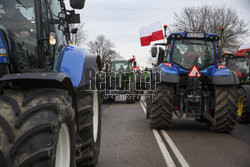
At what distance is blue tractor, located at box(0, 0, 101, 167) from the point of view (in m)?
2.04

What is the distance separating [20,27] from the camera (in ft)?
10.4

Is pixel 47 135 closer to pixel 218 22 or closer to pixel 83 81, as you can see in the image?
pixel 83 81

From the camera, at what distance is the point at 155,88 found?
8.23 meters

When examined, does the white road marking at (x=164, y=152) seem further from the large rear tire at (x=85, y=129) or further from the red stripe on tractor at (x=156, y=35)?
the red stripe on tractor at (x=156, y=35)

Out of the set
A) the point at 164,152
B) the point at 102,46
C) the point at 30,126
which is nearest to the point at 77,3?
the point at 30,126

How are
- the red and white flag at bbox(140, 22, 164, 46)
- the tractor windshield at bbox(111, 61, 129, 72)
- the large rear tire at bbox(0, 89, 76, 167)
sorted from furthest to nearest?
1. the tractor windshield at bbox(111, 61, 129, 72)
2. the red and white flag at bbox(140, 22, 164, 46)
3. the large rear tire at bbox(0, 89, 76, 167)

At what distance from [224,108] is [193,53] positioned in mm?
2015

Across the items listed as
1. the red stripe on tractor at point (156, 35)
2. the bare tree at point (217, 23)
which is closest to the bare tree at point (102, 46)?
the bare tree at point (217, 23)

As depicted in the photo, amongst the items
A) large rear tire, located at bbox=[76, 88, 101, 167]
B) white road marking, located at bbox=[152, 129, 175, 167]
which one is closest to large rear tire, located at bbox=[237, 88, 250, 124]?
white road marking, located at bbox=[152, 129, 175, 167]

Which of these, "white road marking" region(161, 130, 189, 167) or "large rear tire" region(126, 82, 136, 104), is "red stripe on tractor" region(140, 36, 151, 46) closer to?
"large rear tire" region(126, 82, 136, 104)

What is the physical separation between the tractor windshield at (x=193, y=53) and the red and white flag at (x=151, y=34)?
5.45 m

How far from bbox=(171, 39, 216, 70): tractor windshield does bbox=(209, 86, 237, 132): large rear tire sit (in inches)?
48.9

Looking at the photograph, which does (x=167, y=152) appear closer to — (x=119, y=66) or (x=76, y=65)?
(x=76, y=65)

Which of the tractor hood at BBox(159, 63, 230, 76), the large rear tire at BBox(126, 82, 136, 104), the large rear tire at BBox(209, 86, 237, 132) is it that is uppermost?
the tractor hood at BBox(159, 63, 230, 76)
